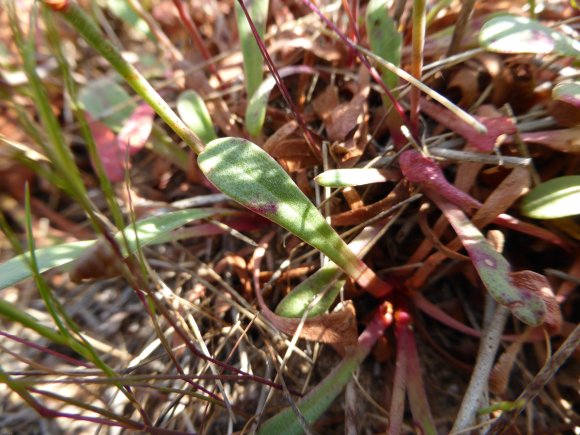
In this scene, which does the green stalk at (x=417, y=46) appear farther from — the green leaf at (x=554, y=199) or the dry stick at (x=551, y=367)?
the dry stick at (x=551, y=367)

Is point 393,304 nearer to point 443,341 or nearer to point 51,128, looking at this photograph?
point 443,341

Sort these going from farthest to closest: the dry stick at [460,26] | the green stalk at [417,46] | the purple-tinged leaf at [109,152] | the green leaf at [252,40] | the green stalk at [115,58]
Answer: the purple-tinged leaf at [109,152] → the green leaf at [252,40] → the dry stick at [460,26] → the green stalk at [417,46] → the green stalk at [115,58]

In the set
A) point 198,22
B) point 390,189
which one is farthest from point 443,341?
point 198,22

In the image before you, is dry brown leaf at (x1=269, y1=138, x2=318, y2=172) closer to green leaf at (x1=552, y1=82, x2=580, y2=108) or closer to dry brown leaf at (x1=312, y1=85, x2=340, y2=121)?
Answer: dry brown leaf at (x1=312, y1=85, x2=340, y2=121)

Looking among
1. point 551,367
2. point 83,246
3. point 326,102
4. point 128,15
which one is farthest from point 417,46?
point 128,15

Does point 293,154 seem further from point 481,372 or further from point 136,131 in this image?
point 481,372

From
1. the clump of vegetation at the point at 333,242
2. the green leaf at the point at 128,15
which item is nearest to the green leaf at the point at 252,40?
the clump of vegetation at the point at 333,242
